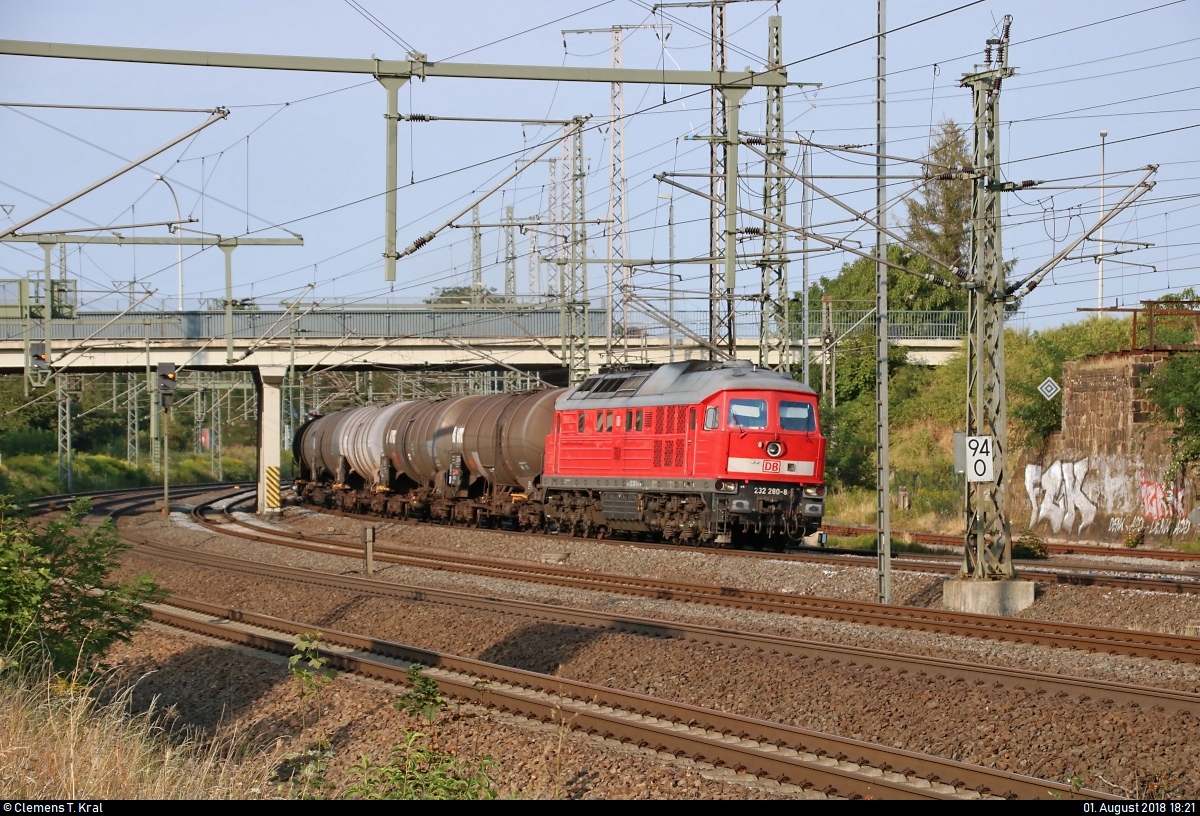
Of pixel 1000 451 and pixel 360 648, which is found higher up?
pixel 1000 451

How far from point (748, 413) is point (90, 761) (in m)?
17.9

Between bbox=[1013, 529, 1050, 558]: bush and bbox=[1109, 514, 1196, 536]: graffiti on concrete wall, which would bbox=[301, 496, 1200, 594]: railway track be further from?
bbox=[1109, 514, 1196, 536]: graffiti on concrete wall

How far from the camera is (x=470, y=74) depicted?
18.7 meters

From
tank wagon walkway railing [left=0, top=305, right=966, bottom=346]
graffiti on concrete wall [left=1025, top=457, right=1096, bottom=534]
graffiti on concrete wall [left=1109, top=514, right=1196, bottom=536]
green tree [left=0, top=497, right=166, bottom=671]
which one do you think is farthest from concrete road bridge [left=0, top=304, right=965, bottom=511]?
green tree [left=0, top=497, right=166, bottom=671]

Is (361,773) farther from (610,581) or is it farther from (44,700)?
(610,581)

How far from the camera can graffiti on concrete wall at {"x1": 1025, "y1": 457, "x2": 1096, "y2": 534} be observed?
112 ft

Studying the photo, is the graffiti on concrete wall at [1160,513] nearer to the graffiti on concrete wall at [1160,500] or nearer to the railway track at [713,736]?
the graffiti on concrete wall at [1160,500]

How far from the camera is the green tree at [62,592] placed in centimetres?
1229

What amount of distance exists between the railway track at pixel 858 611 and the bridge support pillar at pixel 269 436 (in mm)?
19464

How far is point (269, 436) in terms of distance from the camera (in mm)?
47469

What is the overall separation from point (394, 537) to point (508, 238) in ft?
69.9

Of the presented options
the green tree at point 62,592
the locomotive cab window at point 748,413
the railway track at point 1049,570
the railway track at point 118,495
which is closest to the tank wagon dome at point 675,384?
the locomotive cab window at point 748,413

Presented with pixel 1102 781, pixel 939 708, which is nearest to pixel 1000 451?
pixel 939 708

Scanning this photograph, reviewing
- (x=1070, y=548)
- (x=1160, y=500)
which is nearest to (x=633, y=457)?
(x=1070, y=548)
